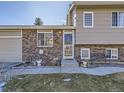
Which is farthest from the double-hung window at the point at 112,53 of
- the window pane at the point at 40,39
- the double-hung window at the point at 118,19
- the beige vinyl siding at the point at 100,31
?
the window pane at the point at 40,39

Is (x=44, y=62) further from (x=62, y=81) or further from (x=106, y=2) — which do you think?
(x=62, y=81)

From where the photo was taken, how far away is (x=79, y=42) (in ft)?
55.3

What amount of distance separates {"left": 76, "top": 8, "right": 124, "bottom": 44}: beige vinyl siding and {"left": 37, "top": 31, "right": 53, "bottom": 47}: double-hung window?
2.23m

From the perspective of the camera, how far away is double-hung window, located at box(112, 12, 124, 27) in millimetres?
16719

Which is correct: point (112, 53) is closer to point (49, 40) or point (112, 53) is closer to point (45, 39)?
point (49, 40)

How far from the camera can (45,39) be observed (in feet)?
57.3

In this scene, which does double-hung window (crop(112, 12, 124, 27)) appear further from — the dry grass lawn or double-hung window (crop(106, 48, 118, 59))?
the dry grass lawn

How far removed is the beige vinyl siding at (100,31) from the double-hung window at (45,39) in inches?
87.8

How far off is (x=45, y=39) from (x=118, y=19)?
599cm

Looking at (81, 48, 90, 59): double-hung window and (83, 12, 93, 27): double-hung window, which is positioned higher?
(83, 12, 93, 27): double-hung window

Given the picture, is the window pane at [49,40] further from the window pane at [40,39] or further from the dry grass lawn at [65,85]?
the dry grass lawn at [65,85]

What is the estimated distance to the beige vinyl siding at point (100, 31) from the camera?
1664 cm

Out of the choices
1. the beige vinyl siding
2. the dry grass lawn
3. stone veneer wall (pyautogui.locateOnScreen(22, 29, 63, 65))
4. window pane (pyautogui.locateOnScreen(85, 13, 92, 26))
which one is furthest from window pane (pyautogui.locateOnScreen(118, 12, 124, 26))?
the dry grass lawn

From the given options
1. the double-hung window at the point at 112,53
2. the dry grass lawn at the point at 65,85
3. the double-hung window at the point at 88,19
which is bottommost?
the dry grass lawn at the point at 65,85
